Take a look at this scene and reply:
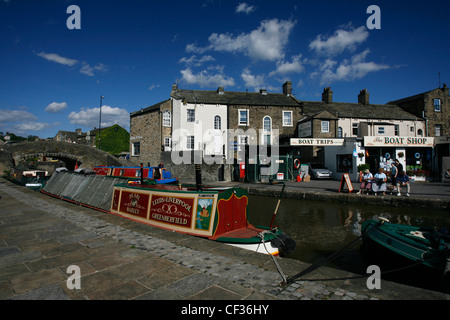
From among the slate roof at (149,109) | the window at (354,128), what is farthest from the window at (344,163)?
the slate roof at (149,109)

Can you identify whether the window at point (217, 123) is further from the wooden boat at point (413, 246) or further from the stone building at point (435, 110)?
the wooden boat at point (413, 246)

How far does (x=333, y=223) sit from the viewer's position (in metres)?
9.30

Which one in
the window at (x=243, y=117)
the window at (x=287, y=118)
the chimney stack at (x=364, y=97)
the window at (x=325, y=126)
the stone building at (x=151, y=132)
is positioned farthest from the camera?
the chimney stack at (x=364, y=97)

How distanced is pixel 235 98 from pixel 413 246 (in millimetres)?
26836

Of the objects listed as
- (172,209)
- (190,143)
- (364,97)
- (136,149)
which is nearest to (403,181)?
(172,209)

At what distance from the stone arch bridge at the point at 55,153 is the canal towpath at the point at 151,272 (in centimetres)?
2453

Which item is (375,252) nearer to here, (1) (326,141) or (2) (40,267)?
(2) (40,267)

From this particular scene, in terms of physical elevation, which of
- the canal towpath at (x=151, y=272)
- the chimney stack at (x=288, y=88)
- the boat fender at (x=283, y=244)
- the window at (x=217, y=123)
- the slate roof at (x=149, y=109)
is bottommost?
the boat fender at (x=283, y=244)

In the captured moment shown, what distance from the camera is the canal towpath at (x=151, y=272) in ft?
9.09

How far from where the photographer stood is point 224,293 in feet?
9.16

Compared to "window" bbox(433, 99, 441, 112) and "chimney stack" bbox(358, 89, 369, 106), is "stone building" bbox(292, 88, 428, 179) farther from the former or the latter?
"window" bbox(433, 99, 441, 112)

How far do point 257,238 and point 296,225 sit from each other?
4439 millimetres

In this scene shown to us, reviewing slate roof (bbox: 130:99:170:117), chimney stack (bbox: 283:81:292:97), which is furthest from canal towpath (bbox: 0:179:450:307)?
chimney stack (bbox: 283:81:292:97)

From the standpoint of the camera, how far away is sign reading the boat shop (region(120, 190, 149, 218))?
22.5ft
